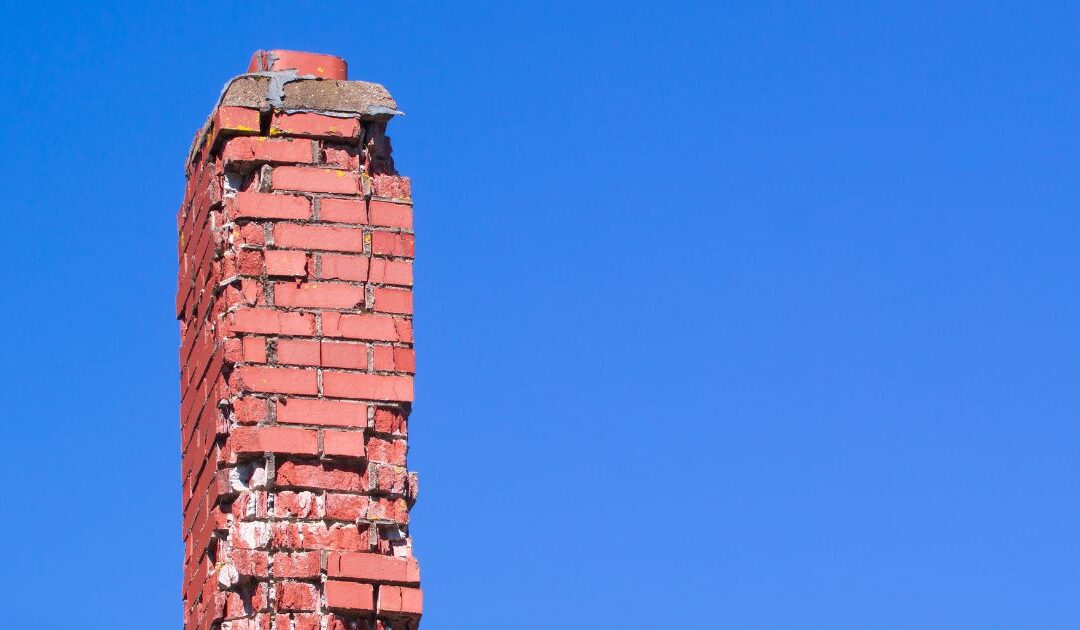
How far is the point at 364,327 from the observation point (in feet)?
18.9

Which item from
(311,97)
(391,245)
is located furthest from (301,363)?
(311,97)

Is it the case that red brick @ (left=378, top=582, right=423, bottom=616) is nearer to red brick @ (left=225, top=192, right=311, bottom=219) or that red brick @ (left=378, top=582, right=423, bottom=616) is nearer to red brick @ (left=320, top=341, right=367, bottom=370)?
red brick @ (left=320, top=341, right=367, bottom=370)

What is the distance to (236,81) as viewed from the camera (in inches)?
235

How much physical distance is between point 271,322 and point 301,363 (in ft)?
0.49

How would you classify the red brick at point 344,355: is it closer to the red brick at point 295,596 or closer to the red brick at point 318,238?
the red brick at point 318,238

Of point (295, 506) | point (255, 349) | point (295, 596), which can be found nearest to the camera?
point (295, 596)

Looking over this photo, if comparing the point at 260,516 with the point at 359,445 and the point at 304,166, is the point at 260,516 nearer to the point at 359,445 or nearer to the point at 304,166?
the point at 359,445

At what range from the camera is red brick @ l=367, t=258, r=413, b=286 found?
19.1ft

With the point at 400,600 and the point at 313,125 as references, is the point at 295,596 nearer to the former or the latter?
the point at 400,600

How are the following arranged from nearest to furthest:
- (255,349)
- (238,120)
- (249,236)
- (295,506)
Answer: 1. (295,506)
2. (255,349)
3. (249,236)
4. (238,120)

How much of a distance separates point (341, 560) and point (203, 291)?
107 cm

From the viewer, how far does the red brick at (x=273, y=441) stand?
556 cm

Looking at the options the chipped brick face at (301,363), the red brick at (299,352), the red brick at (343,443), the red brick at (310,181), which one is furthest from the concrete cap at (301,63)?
the red brick at (343,443)

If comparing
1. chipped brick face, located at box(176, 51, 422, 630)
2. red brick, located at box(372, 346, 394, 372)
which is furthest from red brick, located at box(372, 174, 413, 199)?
red brick, located at box(372, 346, 394, 372)
